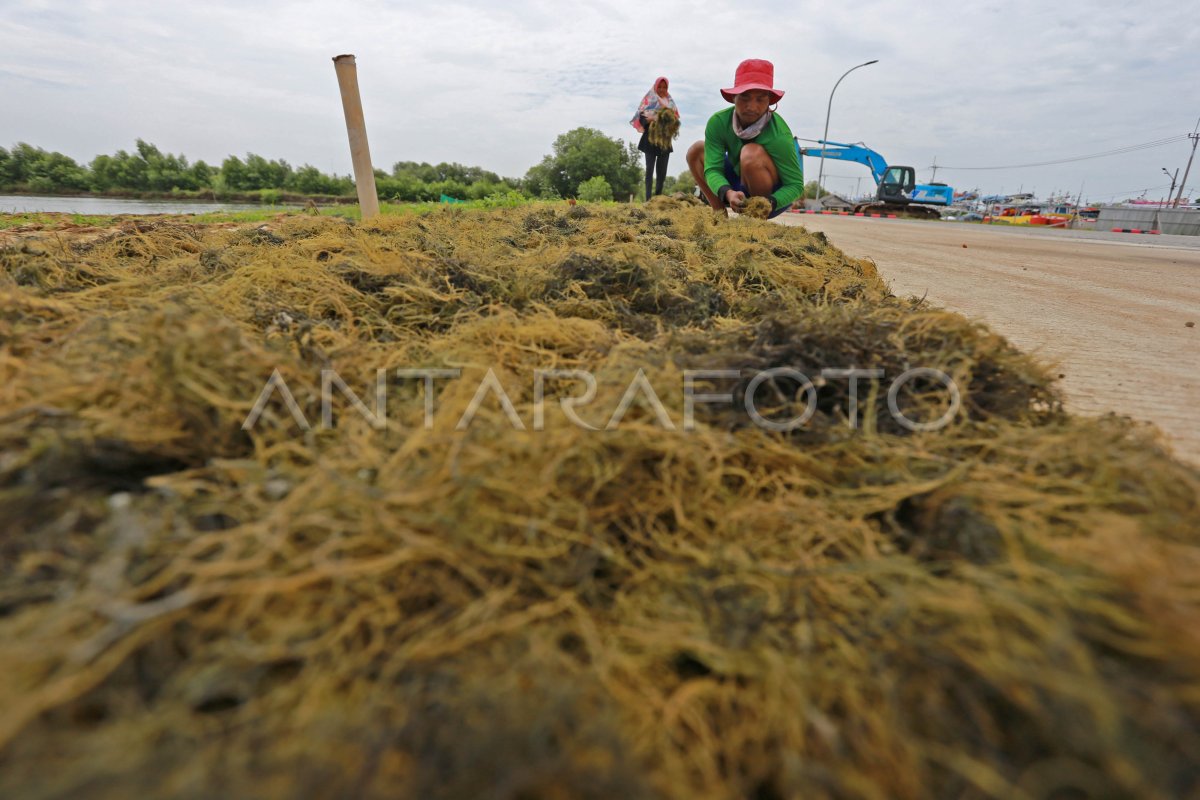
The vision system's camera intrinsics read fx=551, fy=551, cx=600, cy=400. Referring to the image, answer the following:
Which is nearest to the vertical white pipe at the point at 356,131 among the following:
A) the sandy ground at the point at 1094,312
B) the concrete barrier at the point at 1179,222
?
the sandy ground at the point at 1094,312

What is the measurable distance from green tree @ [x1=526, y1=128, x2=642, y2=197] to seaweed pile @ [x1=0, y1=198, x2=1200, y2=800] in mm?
20123

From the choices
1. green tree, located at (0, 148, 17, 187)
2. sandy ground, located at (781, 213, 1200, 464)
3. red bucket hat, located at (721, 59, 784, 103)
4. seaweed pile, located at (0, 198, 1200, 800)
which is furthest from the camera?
green tree, located at (0, 148, 17, 187)

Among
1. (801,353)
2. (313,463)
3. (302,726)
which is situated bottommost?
(302,726)

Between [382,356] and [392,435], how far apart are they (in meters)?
0.44

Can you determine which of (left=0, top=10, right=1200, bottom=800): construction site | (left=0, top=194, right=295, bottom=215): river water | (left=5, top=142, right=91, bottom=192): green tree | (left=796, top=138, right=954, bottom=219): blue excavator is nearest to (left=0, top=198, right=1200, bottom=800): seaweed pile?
(left=0, top=10, right=1200, bottom=800): construction site

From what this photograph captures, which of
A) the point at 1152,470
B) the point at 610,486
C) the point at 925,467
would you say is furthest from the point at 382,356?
the point at 1152,470

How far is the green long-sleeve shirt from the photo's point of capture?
445 cm

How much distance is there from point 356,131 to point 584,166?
17.7 meters

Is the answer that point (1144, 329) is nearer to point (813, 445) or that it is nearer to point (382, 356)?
point (813, 445)

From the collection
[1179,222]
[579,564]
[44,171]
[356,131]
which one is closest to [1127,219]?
[1179,222]

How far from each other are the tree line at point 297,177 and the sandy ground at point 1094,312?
39.3ft

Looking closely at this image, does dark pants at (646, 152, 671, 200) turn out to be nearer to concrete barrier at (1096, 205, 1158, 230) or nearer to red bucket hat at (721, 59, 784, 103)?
red bucket hat at (721, 59, 784, 103)

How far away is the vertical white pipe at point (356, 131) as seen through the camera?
184 inches

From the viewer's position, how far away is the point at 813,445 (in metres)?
1.19
